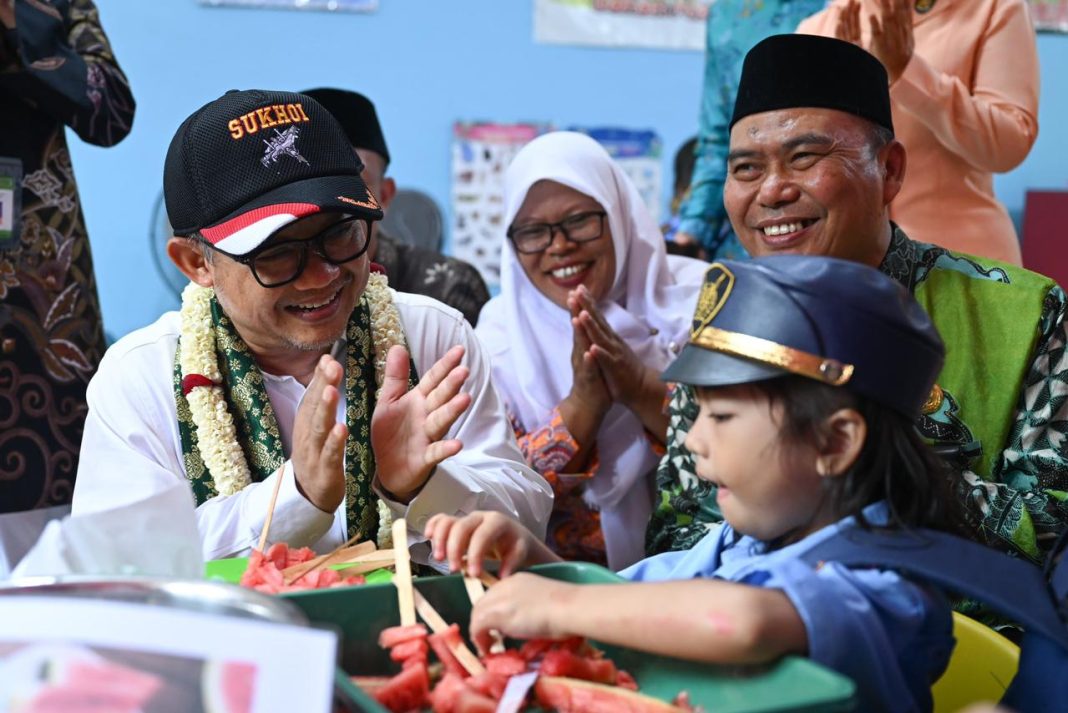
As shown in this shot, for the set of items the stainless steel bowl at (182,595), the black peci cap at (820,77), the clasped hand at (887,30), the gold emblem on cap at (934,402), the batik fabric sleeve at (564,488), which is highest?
the clasped hand at (887,30)

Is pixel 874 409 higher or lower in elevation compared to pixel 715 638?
higher

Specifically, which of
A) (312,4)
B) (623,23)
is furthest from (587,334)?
(623,23)

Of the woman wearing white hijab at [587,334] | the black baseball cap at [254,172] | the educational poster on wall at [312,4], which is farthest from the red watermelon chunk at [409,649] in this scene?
the educational poster on wall at [312,4]

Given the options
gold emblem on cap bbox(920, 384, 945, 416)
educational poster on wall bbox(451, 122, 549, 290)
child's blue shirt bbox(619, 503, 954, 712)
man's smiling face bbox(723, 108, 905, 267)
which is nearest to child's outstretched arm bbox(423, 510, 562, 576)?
child's blue shirt bbox(619, 503, 954, 712)

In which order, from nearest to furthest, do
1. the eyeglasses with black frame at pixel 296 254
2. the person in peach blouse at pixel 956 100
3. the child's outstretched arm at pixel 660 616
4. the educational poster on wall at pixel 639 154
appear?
the child's outstretched arm at pixel 660 616
the eyeglasses with black frame at pixel 296 254
the person in peach blouse at pixel 956 100
the educational poster on wall at pixel 639 154

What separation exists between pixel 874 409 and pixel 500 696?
0.52 m

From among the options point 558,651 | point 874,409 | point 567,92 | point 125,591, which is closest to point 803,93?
point 874,409

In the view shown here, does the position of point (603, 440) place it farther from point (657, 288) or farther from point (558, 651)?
point (558, 651)

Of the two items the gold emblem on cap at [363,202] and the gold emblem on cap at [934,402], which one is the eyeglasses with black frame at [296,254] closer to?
the gold emblem on cap at [363,202]

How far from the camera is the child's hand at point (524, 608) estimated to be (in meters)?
1.10

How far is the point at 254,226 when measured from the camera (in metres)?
1.82

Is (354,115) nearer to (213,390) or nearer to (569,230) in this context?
(569,230)

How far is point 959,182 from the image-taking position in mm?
2861

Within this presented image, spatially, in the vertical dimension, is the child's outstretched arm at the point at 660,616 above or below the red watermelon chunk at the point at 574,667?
above
